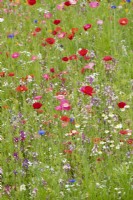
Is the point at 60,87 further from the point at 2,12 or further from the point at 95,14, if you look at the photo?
the point at 2,12

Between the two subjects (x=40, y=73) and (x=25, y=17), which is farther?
(x=25, y=17)

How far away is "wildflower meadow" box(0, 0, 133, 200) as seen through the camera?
353cm

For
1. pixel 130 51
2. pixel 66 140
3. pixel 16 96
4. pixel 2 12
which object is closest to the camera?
pixel 66 140

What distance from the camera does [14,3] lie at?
6949mm

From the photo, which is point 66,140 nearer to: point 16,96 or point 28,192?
point 28,192

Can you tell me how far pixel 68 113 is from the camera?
14.6ft

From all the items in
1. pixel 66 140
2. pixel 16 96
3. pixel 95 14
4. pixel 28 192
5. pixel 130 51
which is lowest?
pixel 28 192

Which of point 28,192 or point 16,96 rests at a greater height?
point 16,96

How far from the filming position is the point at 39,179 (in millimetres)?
3477

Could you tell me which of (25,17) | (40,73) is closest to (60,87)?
(40,73)

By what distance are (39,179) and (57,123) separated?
899 millimetres

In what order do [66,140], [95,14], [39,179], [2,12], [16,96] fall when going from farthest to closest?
[2,12] < [95,14] < [16,96] < [66,140] < [39,179]

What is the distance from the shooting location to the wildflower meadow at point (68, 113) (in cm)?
353

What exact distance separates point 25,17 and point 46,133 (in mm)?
2883
